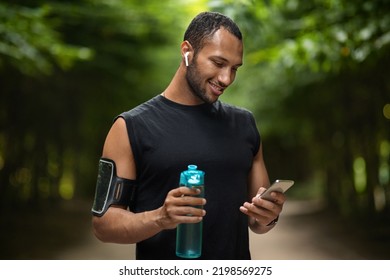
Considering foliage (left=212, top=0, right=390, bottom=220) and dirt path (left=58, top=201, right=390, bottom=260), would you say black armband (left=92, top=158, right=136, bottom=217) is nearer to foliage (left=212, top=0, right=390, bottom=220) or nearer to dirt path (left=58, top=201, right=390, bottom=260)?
foliage (left=212, top=0, right=390, bottom=220)

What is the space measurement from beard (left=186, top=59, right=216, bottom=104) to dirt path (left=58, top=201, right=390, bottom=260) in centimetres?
394

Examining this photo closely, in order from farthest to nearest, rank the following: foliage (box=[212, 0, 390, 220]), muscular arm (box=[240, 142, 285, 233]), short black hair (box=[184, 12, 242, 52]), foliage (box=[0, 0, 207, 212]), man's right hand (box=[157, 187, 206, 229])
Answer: foliage (box=[0, 0, 207, 212]), foliage (box=[212, 0, 390, 220]), short black hair (box=[184, 12, 242, 52]), muscular arm (box=[240, 142, 285, 233]), man's right hand (box=[157, 187, 206, 229])

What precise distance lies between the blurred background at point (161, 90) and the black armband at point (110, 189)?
2.28 meters

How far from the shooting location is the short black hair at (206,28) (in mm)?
2232

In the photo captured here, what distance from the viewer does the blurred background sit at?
17.0 feet

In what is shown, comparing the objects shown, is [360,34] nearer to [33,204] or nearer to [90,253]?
[90,253]

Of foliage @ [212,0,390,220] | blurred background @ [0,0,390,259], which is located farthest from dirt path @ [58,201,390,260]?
foliage @ [212,0,390,220]

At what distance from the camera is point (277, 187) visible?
2.05m

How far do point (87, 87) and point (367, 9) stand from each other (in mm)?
6776

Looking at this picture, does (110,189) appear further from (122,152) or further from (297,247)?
(297,247)

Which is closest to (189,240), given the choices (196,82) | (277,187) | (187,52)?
(277,187)

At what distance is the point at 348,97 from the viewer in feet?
33.1

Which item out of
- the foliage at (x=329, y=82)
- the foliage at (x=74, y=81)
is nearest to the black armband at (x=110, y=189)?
the foliage at (x=329, y=82)
